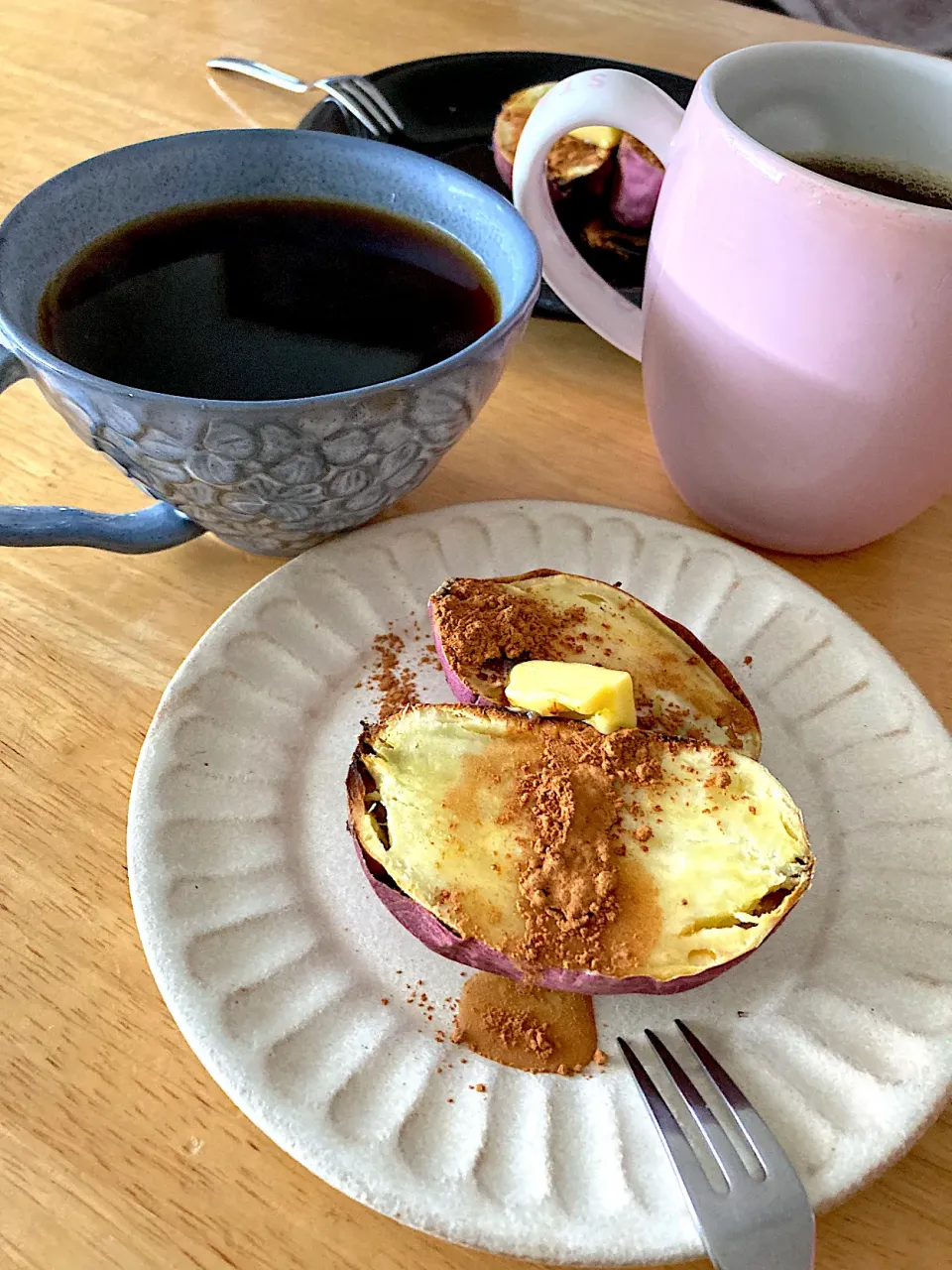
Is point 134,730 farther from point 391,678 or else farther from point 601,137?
point 601,137

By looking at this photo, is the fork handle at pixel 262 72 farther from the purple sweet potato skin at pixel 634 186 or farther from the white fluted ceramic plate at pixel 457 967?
the white fluted ceramic plate at pixel 457 967

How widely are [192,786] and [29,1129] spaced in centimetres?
14

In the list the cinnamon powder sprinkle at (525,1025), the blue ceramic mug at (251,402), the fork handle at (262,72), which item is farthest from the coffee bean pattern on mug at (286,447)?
the fork handle at (262,72)

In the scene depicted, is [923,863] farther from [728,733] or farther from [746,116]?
[746,116]

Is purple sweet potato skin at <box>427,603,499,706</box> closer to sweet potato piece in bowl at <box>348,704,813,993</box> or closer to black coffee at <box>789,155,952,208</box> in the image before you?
sweet potato piece in bowl at <box>348,704,813,993</box>

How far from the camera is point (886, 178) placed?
0.55 m

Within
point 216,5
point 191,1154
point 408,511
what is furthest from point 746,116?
point 216,5

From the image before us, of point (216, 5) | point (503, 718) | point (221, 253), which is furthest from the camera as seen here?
point (216, 5)

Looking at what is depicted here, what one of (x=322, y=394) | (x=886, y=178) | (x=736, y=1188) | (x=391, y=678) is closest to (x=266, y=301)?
(x=322, y=394)

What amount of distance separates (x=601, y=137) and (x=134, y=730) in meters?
0.58

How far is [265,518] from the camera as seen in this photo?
0.53 m

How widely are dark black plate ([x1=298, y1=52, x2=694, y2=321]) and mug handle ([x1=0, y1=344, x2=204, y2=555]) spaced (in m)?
0.43

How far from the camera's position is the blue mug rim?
0.44 metres

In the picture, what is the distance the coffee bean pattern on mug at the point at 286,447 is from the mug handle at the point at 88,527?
0.03m
